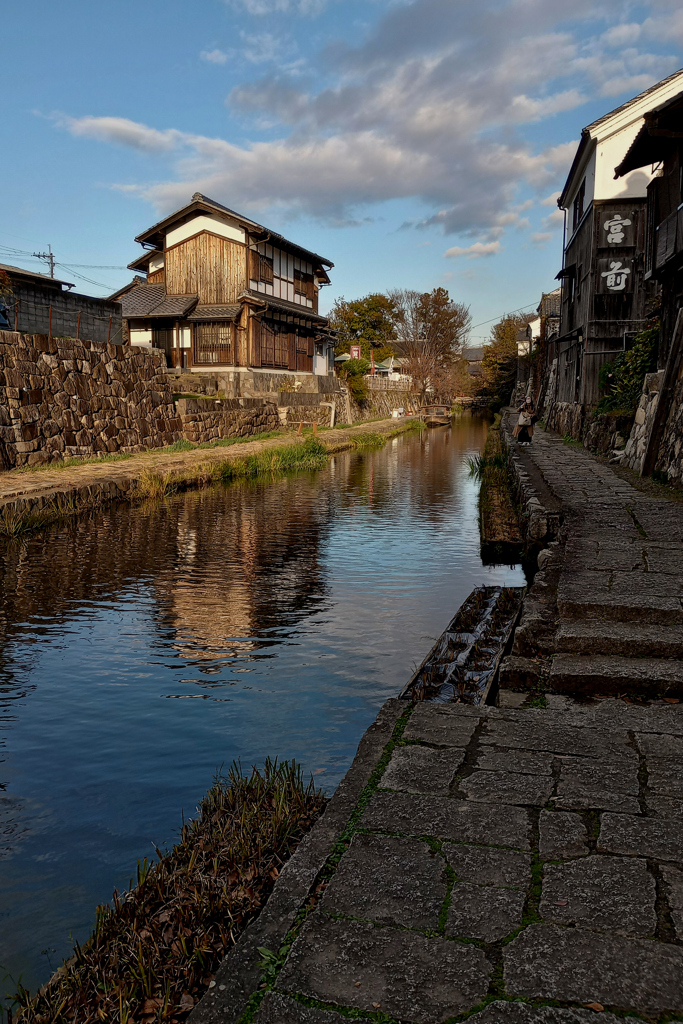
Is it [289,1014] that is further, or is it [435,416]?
[435,416]

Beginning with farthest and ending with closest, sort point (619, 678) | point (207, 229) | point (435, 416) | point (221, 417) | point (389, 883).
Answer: point (435, 416), point (207, 229), point (221, 417), point (619, 678), point (389, 883)

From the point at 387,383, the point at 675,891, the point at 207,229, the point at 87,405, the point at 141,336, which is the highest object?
the point at 207,229

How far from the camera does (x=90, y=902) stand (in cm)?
335

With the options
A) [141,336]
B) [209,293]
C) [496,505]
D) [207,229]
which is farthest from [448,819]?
[141,336]

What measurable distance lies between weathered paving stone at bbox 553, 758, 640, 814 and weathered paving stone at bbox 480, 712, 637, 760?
9 cm

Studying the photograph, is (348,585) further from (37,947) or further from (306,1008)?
(306,1008)

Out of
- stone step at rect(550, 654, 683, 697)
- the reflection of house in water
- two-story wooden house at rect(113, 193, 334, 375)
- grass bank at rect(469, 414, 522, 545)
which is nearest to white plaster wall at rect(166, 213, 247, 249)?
two-story wooden house at rect(113, 193, 334, 375)

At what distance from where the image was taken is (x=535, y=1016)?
6.22 ft

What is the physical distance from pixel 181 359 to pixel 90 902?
3227 cm

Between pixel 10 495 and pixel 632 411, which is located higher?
pixel 632 411

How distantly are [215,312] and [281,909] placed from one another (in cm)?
3216

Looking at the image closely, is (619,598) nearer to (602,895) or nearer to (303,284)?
(602,895)

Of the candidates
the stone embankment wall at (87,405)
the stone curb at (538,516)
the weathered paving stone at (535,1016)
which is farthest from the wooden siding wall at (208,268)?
the weathered paving stone at (535,1016)

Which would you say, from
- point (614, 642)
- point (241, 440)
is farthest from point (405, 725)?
point (241, 440)
